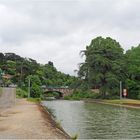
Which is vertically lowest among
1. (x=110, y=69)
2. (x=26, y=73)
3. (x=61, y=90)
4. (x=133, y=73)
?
(x=61, y=90)

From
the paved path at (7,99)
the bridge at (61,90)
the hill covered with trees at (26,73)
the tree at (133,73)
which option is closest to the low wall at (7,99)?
the paved path at (7,99)

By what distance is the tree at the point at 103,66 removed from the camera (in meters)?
82.1

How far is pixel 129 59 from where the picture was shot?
281ft

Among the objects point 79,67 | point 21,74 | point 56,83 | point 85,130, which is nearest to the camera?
point 85,130

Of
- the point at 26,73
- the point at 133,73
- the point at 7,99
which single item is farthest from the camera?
the point at 26,73

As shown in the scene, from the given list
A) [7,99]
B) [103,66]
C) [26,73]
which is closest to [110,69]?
[103,66]

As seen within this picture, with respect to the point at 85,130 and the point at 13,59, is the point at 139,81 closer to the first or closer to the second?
the point at 85,130

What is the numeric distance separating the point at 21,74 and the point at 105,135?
104 meters

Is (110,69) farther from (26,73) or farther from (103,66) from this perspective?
(26,73)

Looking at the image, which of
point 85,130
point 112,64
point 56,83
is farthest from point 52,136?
point 56,83

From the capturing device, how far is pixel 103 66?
83.4 meters

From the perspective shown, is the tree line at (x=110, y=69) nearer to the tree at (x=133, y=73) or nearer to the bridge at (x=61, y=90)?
the tree at (x=133, y=73)

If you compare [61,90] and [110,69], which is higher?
[110,69]

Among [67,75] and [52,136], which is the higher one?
[67,75]
